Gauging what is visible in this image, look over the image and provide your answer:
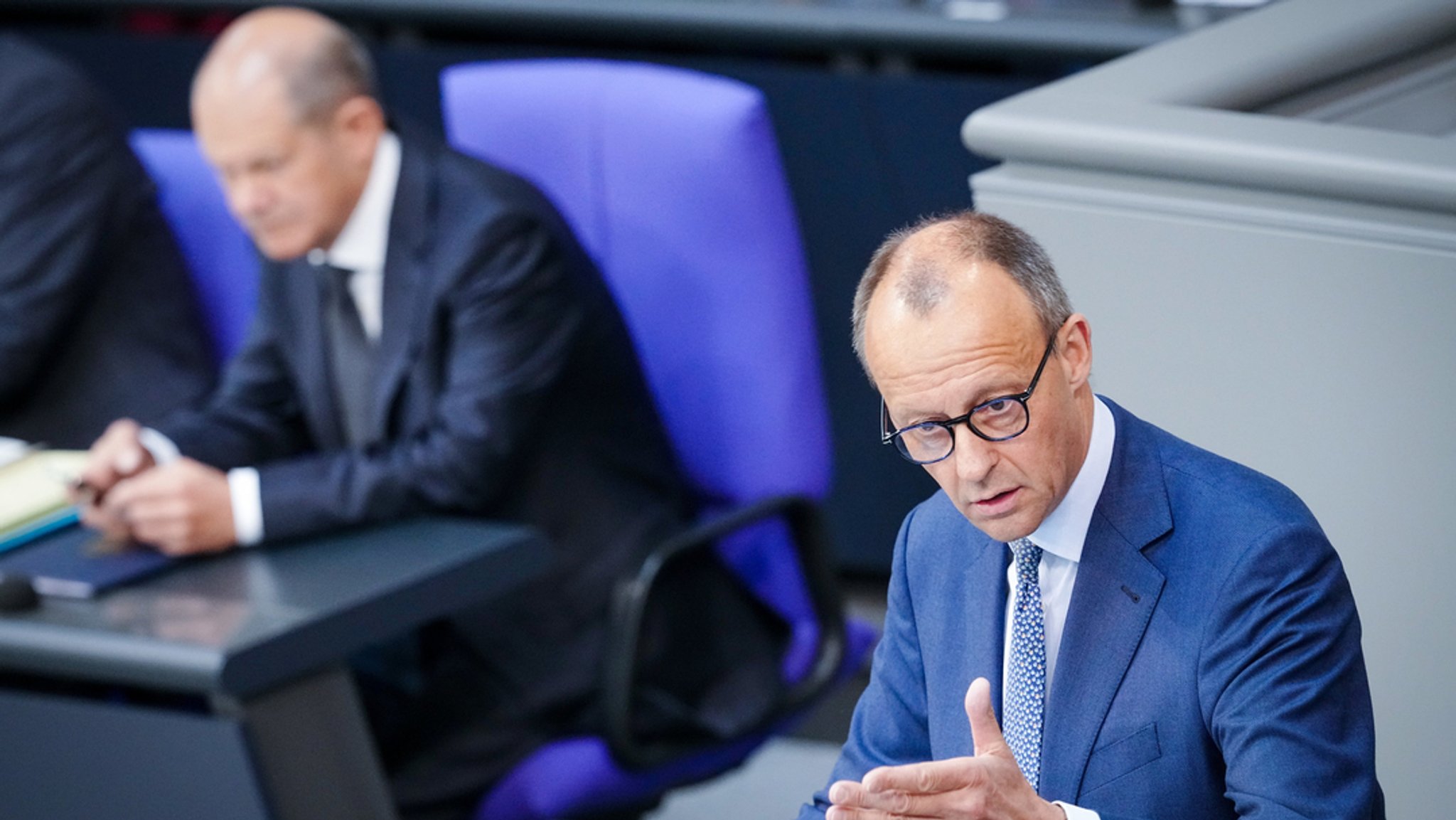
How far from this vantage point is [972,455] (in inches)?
28.0

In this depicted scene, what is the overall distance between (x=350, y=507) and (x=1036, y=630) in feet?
4.05

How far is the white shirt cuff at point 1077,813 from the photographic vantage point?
0.73m

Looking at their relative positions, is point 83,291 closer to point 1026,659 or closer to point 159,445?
point 159,445

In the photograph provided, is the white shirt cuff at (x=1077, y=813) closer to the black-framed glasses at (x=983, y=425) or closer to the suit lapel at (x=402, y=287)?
the black-framed glasses at (x=983, y=425)

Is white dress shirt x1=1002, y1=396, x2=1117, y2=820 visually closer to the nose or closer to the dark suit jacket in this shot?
the nose

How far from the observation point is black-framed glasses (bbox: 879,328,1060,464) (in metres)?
0.71

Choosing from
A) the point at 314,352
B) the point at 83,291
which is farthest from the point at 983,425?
the point at 83,291

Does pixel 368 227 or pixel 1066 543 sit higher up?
pixel 1066 543

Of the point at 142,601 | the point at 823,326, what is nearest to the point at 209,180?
the point at 142,601

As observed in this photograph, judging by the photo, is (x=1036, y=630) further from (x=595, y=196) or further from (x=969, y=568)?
(x=595, y=196)

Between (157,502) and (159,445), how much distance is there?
32cm

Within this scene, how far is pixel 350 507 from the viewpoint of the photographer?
1.89 metres

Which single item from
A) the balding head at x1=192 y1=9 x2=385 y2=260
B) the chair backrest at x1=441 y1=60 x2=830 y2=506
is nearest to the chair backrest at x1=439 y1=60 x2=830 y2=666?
the chair backrest at x1=441 y1=60 x2=830 y2=506

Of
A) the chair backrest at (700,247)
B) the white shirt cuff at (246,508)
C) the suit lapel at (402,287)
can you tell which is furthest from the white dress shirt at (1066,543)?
the suit lapel at (402,287)
